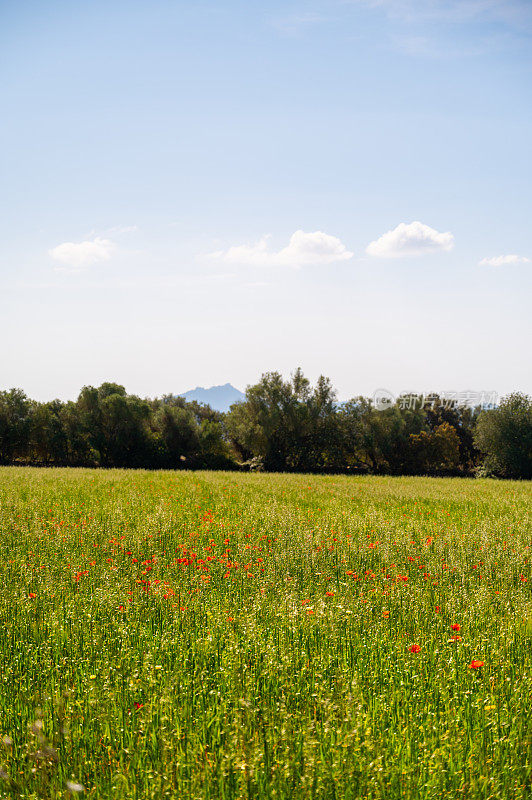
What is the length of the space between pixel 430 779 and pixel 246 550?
6.15 metres

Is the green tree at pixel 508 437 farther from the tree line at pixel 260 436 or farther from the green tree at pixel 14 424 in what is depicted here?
the green tree at pixel 14 424

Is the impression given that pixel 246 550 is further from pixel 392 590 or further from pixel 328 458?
pixel 328 458

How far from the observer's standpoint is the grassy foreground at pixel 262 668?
350 centimetres

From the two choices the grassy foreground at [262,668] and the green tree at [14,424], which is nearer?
the grassy foreground at [262,668]

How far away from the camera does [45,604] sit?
6598 mm

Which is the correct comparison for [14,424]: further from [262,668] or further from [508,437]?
[262,668]

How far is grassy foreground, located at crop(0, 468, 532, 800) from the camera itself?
11.5 ft

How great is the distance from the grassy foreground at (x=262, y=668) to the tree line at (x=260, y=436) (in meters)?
39.3

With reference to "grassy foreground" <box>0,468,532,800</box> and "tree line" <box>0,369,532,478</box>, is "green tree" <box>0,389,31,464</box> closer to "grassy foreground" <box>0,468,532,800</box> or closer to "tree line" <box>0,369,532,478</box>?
"tree line" <box>0,369,532,478</box>

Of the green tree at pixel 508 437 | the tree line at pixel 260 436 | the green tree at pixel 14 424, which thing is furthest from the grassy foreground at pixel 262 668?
the green tree at pixel 14 424

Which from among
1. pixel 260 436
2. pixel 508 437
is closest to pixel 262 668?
pixel 260 436

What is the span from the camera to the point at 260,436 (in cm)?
4941

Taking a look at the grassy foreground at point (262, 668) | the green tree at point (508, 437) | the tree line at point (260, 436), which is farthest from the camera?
the tree line at point (260, 436)

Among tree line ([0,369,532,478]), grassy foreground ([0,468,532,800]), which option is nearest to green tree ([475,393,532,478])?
tree line ([0,369,532,478])
